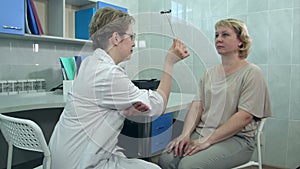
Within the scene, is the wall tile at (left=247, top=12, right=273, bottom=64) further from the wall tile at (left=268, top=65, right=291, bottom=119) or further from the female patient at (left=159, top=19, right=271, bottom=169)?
the female patient at (left=159, top=19, right=271, bottom=169)

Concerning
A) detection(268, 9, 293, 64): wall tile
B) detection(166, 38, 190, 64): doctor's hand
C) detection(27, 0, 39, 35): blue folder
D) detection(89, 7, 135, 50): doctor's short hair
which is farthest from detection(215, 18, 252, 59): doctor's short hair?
detection(27, 0, 39, 35): blue folder

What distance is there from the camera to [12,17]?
1723mm

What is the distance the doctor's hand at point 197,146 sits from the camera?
119cm

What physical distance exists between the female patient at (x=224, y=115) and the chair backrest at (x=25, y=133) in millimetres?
600

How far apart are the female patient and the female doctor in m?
0.31

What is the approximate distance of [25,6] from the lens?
71.6 inches

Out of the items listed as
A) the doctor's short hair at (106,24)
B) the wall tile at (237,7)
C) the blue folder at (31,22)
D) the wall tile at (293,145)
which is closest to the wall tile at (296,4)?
the wall tile at (237,7)

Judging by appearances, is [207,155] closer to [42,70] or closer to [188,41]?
[188,41]

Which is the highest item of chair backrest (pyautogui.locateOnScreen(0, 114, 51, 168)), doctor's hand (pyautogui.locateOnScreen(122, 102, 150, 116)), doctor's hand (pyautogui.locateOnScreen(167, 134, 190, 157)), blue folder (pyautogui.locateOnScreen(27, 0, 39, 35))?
blue folder (pyautogui.locateOnScreen(27, 0, 39, 35))

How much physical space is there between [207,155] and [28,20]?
5.22 feet

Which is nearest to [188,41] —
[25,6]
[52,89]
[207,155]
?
[207,155]

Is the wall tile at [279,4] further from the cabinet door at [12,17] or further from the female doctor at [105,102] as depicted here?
the cabinet door at [12,17]

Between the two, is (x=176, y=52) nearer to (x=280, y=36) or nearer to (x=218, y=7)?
(x=280, y=36)

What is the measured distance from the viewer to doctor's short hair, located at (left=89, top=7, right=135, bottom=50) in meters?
0.94
